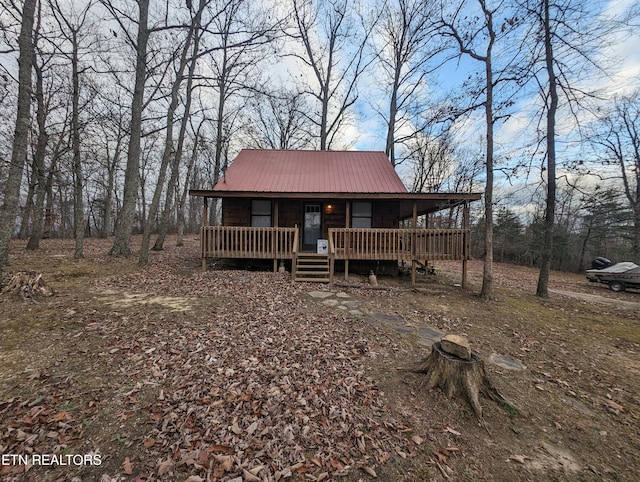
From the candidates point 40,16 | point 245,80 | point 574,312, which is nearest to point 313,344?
point 574,312

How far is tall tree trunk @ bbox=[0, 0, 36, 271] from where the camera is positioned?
531 cm

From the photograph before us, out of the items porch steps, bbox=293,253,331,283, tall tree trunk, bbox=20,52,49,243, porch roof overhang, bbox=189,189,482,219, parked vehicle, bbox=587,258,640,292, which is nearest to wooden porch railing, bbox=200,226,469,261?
porch steps, bbox=293,253,331,283

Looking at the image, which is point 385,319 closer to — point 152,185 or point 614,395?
point 614,395

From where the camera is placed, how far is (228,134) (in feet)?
56.1

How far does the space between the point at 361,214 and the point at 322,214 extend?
167cm

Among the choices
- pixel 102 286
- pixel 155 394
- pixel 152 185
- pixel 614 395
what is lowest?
pixel 614 395

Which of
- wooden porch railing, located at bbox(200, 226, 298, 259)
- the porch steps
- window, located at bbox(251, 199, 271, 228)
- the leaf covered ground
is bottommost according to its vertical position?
the leaf covered ground

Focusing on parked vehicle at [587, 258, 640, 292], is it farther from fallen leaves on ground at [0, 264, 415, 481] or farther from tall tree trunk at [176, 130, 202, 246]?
tall tree trunk at [176, 130, 202, 246]

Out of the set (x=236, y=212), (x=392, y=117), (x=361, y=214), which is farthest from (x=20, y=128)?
(x=392, y=117)

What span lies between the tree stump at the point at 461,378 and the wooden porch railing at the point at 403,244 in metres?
5.57

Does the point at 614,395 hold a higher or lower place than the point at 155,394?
lower

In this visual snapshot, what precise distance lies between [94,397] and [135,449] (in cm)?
92

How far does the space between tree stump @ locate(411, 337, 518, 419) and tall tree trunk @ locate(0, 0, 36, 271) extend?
806cm

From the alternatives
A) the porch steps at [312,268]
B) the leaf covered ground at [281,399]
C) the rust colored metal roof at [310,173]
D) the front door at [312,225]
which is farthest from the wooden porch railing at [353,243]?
the leaf covered ground at [281,399]
